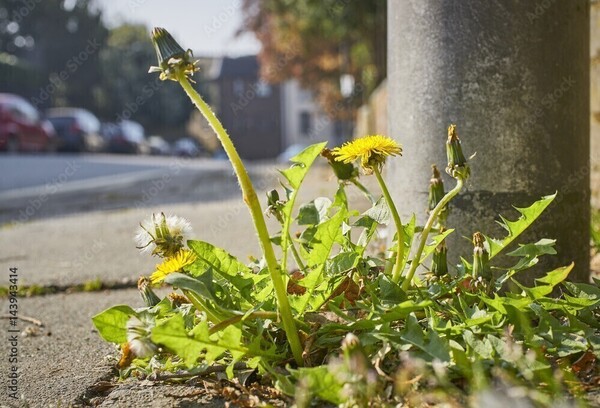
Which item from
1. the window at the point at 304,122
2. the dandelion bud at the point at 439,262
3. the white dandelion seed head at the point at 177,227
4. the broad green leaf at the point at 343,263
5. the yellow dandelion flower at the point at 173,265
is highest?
the window at the point at 304,122

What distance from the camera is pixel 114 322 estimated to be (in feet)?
4.95

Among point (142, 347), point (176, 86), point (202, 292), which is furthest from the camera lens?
point (176, 86)

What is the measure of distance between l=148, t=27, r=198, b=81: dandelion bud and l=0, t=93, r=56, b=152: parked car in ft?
52.6

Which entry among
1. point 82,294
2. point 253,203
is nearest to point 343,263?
point 253,203

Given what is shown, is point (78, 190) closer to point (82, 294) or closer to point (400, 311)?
point (82, 294)

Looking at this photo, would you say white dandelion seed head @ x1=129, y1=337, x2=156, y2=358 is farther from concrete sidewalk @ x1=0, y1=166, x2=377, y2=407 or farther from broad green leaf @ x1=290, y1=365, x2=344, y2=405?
broad green leaf @ x1=290, y1=365, x2=344, y2=405

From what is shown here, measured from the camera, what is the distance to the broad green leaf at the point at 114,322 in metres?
1.50

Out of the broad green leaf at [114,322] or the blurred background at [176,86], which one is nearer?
the broad green leaf at [114,322]

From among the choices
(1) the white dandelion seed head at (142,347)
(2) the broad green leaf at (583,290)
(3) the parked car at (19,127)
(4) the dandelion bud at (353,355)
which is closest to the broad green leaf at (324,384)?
(4) the dandelion bud at (353,355)

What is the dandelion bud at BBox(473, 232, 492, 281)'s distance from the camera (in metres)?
1.58

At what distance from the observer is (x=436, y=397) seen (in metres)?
1.29

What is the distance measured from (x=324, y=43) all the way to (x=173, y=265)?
1855cm

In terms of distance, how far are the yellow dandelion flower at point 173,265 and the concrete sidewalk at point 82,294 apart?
25cm

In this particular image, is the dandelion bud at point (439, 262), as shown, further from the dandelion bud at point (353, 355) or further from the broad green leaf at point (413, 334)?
the dandelion bud at point (353, 355)
